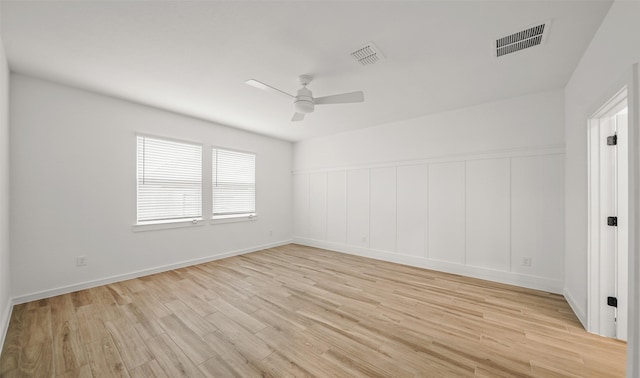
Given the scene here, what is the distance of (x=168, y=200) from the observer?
420 centimetres

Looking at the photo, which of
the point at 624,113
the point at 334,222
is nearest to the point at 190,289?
the point at 334,222

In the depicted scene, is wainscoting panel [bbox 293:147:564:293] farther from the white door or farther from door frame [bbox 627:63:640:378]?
door frame [bbox 627:63:640:378]

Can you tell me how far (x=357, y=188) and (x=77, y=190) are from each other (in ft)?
15.3

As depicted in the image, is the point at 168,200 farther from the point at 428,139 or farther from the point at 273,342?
the point at 428,139

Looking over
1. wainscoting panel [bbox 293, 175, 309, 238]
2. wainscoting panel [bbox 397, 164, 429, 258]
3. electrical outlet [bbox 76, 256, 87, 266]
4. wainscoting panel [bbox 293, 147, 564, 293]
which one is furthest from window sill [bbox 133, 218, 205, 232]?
wainscoting panel [bbox 397, 164, 429, 258]

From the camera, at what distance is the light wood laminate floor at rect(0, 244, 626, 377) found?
1.79 meters

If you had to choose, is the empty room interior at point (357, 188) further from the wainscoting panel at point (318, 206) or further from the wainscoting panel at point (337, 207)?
the wainscoting panel at point (318, 206)

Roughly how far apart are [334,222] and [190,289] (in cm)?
326

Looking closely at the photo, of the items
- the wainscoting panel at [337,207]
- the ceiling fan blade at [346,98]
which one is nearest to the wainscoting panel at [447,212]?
the wainscoting panel at [337,207]

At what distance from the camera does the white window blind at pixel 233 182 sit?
495 centimetres

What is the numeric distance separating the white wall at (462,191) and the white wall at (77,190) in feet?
11.5

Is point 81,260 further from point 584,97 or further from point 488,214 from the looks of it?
point 584,97

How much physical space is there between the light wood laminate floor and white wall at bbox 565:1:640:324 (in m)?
0.56

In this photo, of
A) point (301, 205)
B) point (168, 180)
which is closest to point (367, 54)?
point (168, 180)
